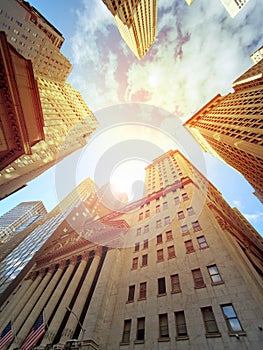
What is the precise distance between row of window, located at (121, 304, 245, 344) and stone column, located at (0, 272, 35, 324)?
2502 cm

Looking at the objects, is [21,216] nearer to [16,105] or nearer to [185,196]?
[185,196]

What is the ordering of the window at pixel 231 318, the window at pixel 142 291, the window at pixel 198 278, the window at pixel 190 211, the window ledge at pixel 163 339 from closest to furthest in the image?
the window at pixel 231 318
the window ledge at pixel 163 339
the window at pixel 198 278
the window at pixel 142 291
the window at pixel 190 211

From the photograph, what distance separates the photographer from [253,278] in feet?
63.6

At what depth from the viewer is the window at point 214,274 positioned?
19.6 m

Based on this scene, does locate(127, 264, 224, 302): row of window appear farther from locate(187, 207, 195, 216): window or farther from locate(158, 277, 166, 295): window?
locate(187, 207, 195, 216): window

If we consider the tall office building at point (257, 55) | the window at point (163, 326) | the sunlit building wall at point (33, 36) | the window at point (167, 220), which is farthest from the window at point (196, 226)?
the tall office building at point (257, 55)

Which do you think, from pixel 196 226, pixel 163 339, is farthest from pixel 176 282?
pixel 196 226

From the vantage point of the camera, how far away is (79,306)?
88.8ft

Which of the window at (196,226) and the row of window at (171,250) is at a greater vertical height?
the window at (196,226)

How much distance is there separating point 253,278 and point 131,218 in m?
28.6

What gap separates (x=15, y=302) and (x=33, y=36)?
214ft

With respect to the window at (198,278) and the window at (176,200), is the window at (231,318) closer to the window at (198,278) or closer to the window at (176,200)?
the window at (198,278)

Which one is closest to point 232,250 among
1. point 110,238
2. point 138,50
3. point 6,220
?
point 110,238

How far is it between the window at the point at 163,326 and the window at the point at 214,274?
21.3 ft
